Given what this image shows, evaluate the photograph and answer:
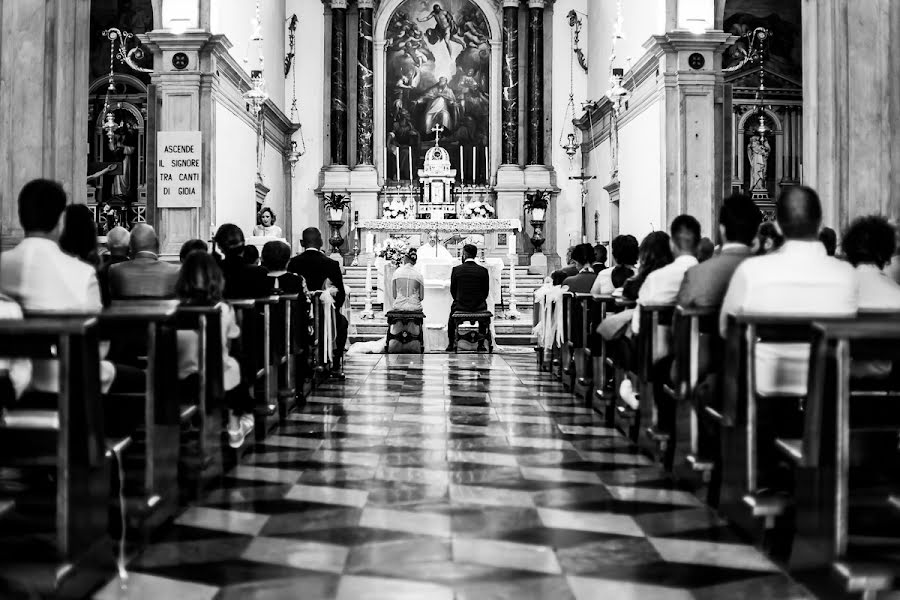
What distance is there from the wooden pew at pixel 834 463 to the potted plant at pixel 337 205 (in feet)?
50.1

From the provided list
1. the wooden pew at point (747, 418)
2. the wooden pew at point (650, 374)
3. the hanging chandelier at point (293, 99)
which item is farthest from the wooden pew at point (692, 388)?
the hanging chandelier at point (293, 99)

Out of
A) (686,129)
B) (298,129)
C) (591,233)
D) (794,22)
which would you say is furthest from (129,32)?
(794,22)

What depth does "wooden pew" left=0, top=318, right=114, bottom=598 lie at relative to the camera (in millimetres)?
3188

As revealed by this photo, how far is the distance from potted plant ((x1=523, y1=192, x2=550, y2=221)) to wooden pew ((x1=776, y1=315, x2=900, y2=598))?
15.6 meters

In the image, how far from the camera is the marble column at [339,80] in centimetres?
2083

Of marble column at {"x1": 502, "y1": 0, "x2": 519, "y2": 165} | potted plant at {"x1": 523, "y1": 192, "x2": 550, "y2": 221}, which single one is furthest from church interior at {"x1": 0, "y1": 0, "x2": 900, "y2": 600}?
marble column at {"x1": 502, "y1": 0, "x2": 519, "y2": 165}

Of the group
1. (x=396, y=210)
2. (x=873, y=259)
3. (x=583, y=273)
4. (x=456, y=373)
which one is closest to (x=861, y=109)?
(x=583, y=273)

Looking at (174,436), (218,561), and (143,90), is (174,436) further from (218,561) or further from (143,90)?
(143,90)

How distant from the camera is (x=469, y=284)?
495 inches

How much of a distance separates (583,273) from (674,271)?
13.2 feet

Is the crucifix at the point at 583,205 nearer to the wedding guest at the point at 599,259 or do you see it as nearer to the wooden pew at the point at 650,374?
the wedding guest at the point at 599,259

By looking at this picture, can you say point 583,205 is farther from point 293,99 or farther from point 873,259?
point 873,259

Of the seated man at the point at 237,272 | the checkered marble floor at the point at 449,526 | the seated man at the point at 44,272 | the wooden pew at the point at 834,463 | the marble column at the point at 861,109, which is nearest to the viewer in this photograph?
the wooden pew at the point at 834,463

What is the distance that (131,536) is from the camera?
13.1 ft
